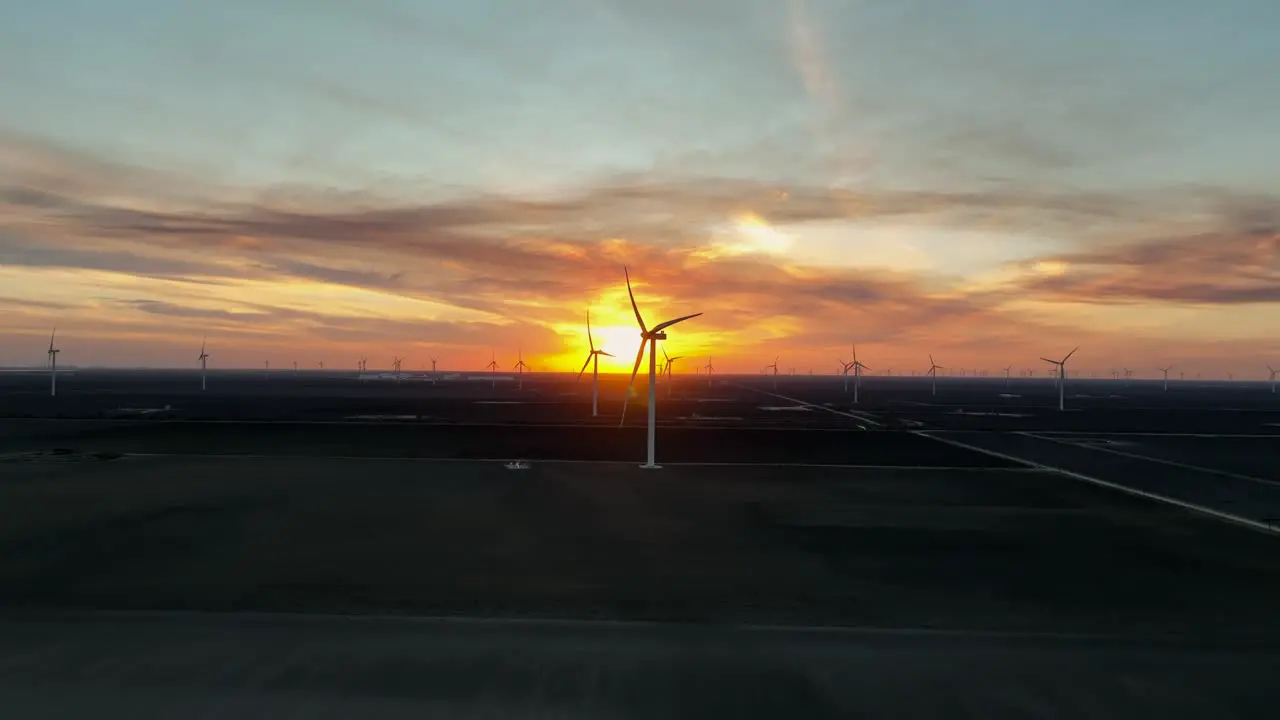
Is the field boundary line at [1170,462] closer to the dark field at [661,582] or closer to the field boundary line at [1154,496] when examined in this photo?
the dark field at [661,582]

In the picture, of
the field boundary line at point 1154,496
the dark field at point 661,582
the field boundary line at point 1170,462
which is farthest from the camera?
the field boundary line at point 1170,462

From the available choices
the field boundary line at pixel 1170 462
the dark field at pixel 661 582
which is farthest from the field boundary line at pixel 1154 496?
the field boundary line at pixel 1170 462

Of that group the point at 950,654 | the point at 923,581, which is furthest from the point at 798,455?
the point at 950,654

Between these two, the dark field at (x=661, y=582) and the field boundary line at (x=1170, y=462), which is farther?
the field boundary line at (x=1170, y=462)

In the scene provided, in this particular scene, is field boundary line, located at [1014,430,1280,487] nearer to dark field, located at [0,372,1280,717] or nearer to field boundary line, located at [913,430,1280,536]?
dark field, located at [0,372,1280,717]

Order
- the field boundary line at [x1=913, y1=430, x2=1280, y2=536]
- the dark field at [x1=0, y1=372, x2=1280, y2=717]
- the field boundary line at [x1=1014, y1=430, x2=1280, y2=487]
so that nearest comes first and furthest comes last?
the dark field at [x1=0, y1=372, x2=1280, y2=717]
the field boundary line at [x1=913, y1=430, x2=1280, y2=536]
the field boundary line at [x1=1014, y1=430, x2=1280, y2=487]

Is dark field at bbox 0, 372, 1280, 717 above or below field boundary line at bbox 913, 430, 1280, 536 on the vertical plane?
below

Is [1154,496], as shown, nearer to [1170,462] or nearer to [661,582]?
[1170,462]

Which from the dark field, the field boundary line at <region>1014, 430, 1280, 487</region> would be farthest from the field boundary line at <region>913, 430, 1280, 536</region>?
the field boundary line at <region>1014, 430, 1280, 487</region>
